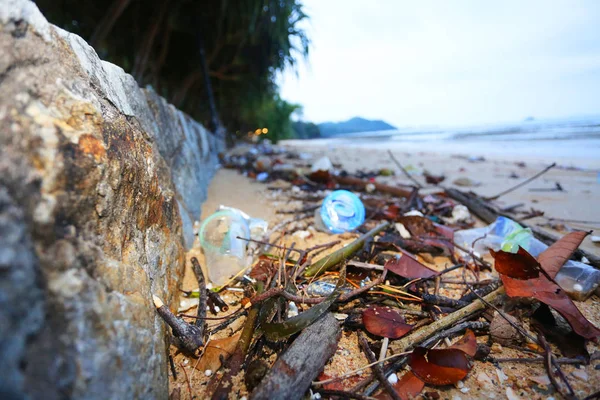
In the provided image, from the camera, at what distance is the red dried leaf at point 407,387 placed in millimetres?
796

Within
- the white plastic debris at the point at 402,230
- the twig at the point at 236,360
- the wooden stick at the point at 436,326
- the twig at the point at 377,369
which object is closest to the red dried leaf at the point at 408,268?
the wooden stick at the point at 436,326

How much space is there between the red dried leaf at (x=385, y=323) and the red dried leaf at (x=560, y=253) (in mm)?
748

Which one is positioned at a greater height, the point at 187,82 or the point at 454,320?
the point at 187,82

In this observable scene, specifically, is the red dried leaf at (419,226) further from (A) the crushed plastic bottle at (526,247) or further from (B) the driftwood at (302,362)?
(B) the driftwood at (302,362)

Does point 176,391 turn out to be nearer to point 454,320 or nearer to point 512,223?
point 454,320

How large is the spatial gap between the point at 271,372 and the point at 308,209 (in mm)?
1525

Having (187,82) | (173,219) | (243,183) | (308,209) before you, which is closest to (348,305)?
(173,219)

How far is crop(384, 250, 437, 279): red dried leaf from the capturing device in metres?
1.22

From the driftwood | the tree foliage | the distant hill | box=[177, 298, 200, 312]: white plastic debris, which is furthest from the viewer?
the distant hill

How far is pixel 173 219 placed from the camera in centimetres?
131

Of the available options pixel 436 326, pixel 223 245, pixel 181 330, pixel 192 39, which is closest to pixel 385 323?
pixel 436 326

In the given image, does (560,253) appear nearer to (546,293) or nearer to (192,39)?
(546,293)

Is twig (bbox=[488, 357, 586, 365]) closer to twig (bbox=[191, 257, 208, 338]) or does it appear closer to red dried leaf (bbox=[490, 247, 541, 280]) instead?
red dried leaf (bbox=[490, 247, 541, 280])

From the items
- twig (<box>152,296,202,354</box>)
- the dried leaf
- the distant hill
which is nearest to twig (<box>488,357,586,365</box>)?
the dried leaf
